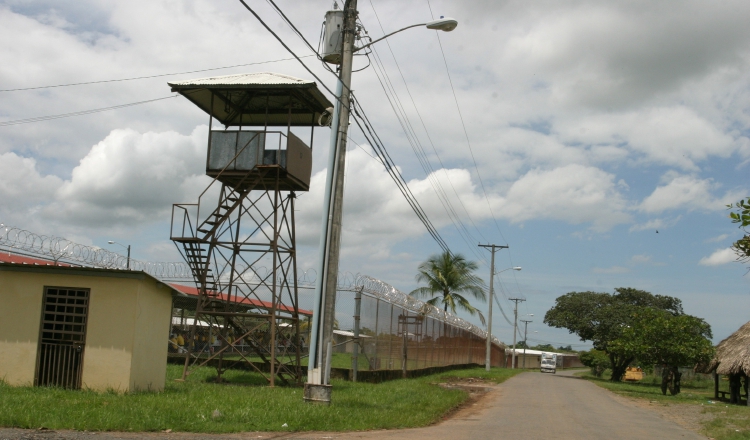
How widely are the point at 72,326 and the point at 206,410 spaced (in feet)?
12.6

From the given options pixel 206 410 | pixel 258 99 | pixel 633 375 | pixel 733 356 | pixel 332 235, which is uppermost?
pixel 258 99

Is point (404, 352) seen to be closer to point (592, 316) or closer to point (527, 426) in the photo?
point (527, 426)

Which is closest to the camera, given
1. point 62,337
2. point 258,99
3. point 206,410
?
point 206,410

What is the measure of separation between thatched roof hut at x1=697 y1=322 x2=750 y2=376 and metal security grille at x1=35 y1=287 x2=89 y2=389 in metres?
21.5

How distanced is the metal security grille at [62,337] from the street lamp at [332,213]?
4235mm

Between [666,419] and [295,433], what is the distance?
386 inches

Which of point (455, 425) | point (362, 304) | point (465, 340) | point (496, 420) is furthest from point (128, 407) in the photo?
point (465, 340)

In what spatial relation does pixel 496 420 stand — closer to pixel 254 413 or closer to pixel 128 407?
pixel 254 413

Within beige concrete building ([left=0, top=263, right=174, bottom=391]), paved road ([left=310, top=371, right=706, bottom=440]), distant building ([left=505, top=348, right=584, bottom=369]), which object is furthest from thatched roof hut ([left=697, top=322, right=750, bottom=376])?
distant building ([left=505, top=348, right=584, bottom=369])

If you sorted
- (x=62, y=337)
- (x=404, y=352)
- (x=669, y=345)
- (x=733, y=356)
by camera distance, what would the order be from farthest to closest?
(x=669, y=345) < (x=733, y=356) < (x=404, y=352) < (x=62, y=337)

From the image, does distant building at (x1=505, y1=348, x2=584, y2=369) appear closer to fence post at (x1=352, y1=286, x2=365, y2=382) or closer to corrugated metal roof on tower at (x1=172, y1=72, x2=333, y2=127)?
fence post at (x1=352, y1=286, x2=365, y2=382)

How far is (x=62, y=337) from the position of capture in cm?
1302

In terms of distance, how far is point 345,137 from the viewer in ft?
45.1

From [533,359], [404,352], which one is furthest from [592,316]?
[533,359]
